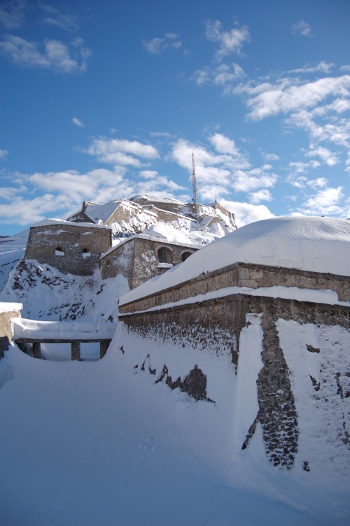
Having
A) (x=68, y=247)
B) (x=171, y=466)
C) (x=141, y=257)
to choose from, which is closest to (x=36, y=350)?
(x=141, y=257)

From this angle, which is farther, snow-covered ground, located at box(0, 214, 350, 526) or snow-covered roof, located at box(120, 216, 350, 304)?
snow-covered roof, located at box(120, 216, 350, 304)

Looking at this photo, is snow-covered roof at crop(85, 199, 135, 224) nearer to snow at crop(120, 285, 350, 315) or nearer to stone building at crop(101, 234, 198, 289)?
stone building at crop(101, 234, 198, 289)

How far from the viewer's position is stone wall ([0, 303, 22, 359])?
1176cm

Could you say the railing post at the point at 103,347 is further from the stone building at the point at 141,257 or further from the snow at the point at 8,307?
the snow at the point at 8,307

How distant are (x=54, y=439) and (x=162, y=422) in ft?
5.96

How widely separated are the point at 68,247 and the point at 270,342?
21.2 meters

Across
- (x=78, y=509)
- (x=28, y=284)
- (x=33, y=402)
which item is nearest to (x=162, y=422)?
(x=78, y=509)

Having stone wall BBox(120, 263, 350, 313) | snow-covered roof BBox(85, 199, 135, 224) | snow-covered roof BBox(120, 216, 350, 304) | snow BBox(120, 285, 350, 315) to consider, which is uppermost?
snow-covered roof BBox(85, 199, 135, 224)

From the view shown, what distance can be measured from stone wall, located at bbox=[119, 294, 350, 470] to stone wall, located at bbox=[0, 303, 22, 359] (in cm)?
814

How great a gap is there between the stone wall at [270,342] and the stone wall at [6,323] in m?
8.14

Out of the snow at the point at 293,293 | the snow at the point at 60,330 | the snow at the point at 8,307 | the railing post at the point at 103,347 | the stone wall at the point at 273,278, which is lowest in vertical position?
the railing post at the point at 103,347

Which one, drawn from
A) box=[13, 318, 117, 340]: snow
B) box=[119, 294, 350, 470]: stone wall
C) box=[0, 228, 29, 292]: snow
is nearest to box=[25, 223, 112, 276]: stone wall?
box=[0, 228, 29, 292]: snow

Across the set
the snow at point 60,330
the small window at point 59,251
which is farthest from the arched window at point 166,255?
the small window at point 59,251

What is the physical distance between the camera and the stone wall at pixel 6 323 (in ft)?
38.6
